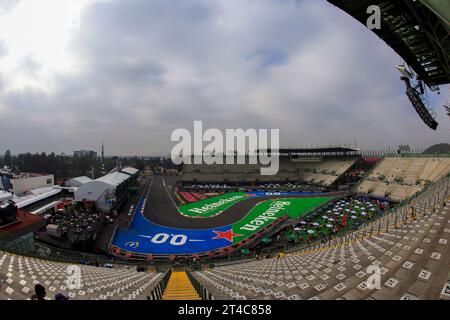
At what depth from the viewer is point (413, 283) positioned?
20.7 ft

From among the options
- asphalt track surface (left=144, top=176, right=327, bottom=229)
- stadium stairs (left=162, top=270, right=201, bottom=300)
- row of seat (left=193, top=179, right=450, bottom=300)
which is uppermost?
row of seat (left=193, top=179, right=450, bottom=300)

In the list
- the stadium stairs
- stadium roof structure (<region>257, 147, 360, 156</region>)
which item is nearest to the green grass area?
the stadium stairs

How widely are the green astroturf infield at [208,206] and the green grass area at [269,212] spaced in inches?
208

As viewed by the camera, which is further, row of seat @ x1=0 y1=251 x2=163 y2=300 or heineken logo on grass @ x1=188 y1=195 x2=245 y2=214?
heineken logo on grass @ x1=188 y1=195 x2=245 y2=214

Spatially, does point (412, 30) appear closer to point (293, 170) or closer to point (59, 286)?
point (59, 286)

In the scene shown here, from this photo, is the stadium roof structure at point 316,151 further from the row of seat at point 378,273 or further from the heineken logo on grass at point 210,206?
the row of seat at point 378,273

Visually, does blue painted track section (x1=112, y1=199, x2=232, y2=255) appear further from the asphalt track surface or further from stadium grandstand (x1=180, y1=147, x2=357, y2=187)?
stadium grandstand (x1=180, y1=147, x2=357, y2=187)

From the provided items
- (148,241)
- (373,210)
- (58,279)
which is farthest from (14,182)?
(373,210)

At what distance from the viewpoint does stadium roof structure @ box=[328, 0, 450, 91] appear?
6.44 meters

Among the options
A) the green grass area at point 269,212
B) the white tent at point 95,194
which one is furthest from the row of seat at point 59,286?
the white tent at point 95,194

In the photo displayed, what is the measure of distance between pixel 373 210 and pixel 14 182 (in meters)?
66.9

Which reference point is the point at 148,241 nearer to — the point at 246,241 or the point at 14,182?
the point at 246,241

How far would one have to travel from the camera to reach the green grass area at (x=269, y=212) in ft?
82.5
